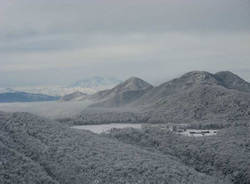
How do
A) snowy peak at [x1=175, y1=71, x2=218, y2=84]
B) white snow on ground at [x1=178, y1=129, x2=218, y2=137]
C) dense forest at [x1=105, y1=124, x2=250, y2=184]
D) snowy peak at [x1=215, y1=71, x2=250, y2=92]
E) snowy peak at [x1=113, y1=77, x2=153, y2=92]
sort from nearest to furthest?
dense forest at [x1=105, y1=124, x2=250, y2=184], white snow on ground at [x1=178, y1=129, x2=218, y2=137], snowy peak at [x1=175, y1=71, x2=218, y2=84], snowy peak at [x1=215, y1=71, x2=250, y2=92], snowy peak at [x1=113, y1=77, x2=153, y2=92]

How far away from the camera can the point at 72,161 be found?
39.3 ft

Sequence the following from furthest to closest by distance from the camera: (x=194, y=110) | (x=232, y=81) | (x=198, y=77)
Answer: (x=232, y=81), (x=198, y=77), (x=194, y=110)

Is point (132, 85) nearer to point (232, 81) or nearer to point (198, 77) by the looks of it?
point (198, 77)

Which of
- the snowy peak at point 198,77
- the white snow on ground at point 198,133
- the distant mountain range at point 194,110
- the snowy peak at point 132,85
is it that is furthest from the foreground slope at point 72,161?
the snowy peak at point 132,85

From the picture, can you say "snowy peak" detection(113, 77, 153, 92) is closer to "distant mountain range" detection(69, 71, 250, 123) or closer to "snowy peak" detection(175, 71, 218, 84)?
"snowy peak" detection(175, 71, 218, 84)

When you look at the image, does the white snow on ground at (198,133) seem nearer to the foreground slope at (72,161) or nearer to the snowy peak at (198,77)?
the foreground slope at (72,161)

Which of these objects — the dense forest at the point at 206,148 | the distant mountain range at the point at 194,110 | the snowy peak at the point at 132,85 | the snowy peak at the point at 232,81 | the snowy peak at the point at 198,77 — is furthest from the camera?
the snowy peak at the point at 132,85

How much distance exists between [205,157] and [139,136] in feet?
11.4

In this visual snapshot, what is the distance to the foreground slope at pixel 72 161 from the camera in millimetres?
10609

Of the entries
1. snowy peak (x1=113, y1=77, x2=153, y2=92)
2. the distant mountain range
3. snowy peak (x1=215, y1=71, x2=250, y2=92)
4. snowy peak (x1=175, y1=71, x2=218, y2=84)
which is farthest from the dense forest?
snowy peak (x1=113, y1=77, x2=153, y2=92)

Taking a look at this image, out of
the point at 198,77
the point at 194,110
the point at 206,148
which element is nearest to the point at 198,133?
the point at 206,148

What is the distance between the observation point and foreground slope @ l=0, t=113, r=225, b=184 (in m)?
10.6

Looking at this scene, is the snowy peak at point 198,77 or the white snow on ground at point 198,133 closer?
the white snow on ground at point 198,133

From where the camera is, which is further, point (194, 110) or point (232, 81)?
point (232, 81)
